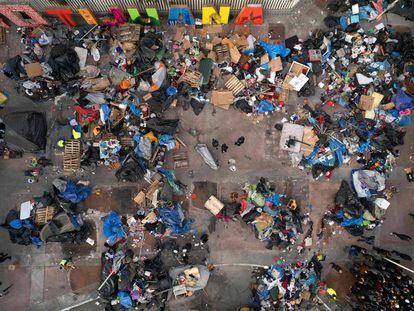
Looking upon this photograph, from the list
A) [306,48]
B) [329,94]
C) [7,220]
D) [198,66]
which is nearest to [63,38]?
[198,66]

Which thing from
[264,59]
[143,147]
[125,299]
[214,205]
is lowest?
[125,299]

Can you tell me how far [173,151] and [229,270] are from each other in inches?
263

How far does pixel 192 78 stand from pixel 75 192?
806 centimetres

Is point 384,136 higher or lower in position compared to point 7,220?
higher

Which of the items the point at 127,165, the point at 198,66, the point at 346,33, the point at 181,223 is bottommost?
the point at 181,223

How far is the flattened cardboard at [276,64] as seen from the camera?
1872 centimetres

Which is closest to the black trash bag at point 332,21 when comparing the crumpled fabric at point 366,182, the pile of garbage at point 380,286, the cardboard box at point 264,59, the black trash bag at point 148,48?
the cardboard box at point 264,59

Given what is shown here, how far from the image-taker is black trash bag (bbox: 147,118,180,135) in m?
18.5

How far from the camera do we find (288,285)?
61.5 ft

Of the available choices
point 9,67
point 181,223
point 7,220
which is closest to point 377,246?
point 181,223

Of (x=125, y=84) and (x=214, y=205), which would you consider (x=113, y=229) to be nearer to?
(x=214, y=205)

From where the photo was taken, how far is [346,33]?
62.5 feet

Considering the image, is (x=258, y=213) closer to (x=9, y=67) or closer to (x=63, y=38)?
(x=63, y=38)

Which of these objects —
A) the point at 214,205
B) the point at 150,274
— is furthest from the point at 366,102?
the point at 150,274
